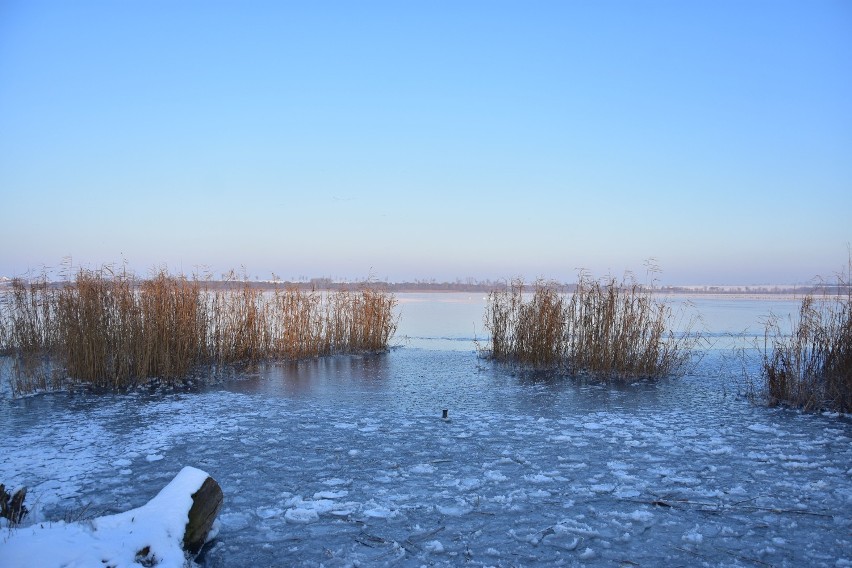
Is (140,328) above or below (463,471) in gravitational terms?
above

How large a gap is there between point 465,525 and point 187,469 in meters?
1.78

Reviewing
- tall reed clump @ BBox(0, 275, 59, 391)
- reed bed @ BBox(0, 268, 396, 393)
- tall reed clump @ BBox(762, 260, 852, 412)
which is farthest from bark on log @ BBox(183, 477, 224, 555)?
tall reed clump @ BBox(0, 275, 59, 391)

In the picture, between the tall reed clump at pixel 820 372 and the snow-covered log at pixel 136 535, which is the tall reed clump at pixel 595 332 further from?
the snow-covered log at pixel 136 535

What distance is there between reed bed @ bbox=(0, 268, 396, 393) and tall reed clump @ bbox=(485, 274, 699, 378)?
14.8ft

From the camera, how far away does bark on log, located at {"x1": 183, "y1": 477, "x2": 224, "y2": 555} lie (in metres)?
3.41

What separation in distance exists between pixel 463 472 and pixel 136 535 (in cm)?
256

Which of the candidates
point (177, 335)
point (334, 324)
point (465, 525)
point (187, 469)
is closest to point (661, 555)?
point (465, 525)

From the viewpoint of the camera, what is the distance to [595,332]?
33.2 ft

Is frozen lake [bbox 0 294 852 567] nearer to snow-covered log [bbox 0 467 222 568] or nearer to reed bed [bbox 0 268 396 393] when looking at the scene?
snow-covered log [bbox 0 467 222 568]

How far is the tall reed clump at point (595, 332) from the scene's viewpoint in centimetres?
990

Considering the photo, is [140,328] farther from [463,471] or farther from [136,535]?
[136,535]

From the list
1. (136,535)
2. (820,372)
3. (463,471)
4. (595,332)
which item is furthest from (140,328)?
(820,372)

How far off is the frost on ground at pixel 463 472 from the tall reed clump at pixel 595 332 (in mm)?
1474

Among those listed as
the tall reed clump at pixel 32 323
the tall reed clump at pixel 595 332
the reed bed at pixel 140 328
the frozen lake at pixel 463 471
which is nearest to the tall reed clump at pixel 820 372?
the frozen lake at pixel 463 471
